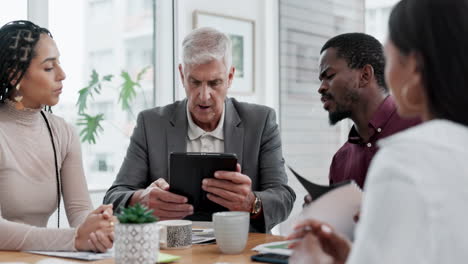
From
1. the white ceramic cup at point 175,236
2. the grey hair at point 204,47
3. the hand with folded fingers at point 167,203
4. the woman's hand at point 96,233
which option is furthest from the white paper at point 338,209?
the grey hair at point 204,47

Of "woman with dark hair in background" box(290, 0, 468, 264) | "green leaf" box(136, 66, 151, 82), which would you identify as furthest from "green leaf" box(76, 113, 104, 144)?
"woman with dark hair in background" box(290, 0, 468, 264)

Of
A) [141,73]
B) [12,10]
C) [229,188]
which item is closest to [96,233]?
[229,188]

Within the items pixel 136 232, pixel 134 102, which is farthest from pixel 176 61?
pixel 136 232

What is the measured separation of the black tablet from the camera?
5.67 ft

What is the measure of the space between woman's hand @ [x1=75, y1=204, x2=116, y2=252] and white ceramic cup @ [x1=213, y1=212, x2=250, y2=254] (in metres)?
0.32

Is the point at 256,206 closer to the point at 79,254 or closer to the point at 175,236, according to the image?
the point at 175,236

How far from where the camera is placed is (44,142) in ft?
6.50

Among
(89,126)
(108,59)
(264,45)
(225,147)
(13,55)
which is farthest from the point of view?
(264,45)

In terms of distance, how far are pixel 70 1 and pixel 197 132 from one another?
155 centimetres

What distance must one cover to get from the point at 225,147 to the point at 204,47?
0.44 m

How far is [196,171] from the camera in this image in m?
1.75

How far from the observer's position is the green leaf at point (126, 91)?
354 cm

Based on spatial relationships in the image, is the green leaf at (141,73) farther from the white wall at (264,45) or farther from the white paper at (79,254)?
the white paper at (79,254)

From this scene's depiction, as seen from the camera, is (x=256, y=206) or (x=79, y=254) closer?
(x=79, y=254)
